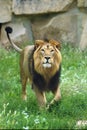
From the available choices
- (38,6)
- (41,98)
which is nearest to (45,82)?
(41,98)

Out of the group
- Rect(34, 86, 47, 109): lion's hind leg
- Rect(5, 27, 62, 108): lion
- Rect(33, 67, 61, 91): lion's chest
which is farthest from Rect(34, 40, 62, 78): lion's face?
Rect(34, 86, 47, 109): lion's hind leg

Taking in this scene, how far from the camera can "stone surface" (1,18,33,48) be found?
35.0 ft

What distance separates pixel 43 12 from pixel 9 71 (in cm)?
197

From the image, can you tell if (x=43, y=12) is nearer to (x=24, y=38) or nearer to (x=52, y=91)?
(x=24, y=38)

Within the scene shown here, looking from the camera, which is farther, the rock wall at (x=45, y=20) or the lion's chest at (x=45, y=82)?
the rock wall at (x=45, y=20)

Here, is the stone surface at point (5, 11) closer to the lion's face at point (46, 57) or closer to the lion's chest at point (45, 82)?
the lion's chest at point (45, 82)

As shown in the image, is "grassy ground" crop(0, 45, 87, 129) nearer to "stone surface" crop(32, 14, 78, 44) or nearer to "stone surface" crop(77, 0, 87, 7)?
"stone surface" crop(32, 14, 78, 44)

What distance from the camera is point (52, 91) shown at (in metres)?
7.01

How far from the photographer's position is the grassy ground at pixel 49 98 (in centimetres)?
571

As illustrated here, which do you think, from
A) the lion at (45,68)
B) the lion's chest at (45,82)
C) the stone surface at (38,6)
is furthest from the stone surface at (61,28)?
the lion's chest at (45,82)

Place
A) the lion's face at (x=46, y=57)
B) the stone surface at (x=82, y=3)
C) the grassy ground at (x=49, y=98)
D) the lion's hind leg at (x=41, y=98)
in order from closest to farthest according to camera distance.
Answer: the grassy ground at (x=49, y=98)
the lion's face at (x=46, y=57)
the lion's hind leg at (x=41, y=98)
the stone surface at (x=82, y=3)

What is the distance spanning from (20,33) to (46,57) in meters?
4.23

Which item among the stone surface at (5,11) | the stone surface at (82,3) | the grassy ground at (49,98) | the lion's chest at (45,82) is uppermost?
the stone surface at (82,3)

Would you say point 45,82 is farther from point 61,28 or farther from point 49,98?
point 61,28
